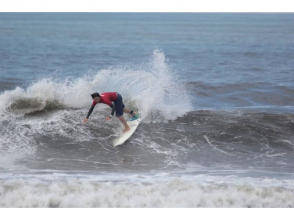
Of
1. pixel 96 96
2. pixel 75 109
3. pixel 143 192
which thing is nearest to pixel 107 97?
pixel 96 96

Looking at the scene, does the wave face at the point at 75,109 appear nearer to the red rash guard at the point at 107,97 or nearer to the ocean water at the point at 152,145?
the ocean water at the point at 152,145

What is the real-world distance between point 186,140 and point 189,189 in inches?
144

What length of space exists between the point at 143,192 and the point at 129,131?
3.91 metres

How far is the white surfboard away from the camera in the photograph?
36.1 ft

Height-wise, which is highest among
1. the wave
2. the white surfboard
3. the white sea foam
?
the wave

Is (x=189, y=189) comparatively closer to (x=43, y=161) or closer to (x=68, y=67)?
(x=43, y=161)

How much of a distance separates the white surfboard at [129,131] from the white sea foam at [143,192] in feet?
9.15

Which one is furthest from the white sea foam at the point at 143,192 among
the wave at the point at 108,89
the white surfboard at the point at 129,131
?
the wave at the point at 108,89

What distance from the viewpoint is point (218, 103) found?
16016 mm

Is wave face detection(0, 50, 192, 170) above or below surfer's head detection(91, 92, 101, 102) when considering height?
below

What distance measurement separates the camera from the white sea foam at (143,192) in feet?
23.4

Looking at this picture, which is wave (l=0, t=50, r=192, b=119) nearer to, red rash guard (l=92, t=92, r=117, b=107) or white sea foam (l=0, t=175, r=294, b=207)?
red rash guard (l=92, t=92, r=117, b=107)

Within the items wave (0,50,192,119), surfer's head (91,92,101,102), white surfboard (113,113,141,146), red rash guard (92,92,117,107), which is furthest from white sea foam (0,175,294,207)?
wave (0,50,192,119)

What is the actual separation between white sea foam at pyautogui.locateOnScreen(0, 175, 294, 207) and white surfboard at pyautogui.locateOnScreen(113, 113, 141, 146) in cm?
279
